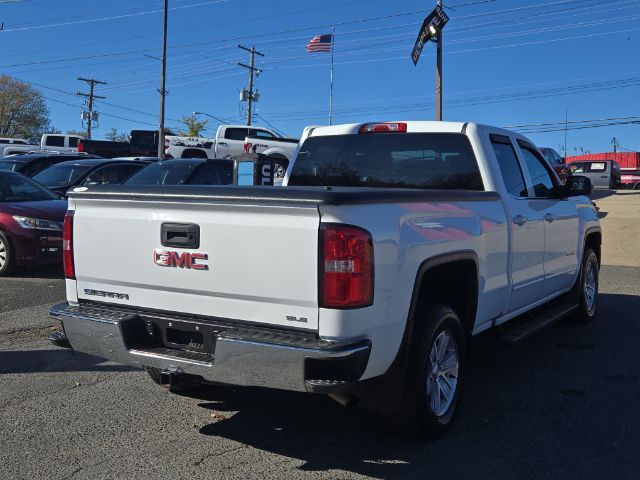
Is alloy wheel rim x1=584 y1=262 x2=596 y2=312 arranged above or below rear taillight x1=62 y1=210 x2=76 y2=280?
below

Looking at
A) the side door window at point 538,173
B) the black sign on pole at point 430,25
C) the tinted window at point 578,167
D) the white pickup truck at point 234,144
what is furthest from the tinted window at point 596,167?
the side door window at point 538,173

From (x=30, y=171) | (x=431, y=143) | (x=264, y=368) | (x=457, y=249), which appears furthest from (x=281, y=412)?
A: (x=30, y=171)

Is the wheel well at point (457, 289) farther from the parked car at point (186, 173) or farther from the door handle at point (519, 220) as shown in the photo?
the parked car at point (186, 173)

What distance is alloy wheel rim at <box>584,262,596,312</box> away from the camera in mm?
7029

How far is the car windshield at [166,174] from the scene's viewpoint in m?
10.9

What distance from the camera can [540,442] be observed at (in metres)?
3.95

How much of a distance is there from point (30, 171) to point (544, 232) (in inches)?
551

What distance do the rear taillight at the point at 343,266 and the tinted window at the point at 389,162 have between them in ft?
6.66

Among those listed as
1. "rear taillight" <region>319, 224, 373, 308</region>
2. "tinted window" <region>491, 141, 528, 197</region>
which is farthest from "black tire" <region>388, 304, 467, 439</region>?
"tinted window" <region>491, 141, 528, 197</region>

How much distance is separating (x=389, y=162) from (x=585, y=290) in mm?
3074

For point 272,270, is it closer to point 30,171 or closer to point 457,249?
point 457,249

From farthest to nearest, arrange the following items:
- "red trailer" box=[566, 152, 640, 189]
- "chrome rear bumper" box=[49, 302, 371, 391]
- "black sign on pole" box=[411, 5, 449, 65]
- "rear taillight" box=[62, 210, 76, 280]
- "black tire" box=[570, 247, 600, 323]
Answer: "red trailer" box=[566, 152, 640, 189]
"black sign on pole" box=[411, 5, 449, 65]
"black tire" box=[570, 247, 600, 323]
"rear taillight" box=[62, 210, 76, 280]
"chrome rear bumper" box=[49, 302, 371, 391]

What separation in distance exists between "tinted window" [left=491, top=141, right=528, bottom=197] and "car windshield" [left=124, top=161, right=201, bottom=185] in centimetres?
662

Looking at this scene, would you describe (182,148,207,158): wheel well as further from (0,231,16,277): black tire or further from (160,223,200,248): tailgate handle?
(160,223,200,248): tailgate handle
